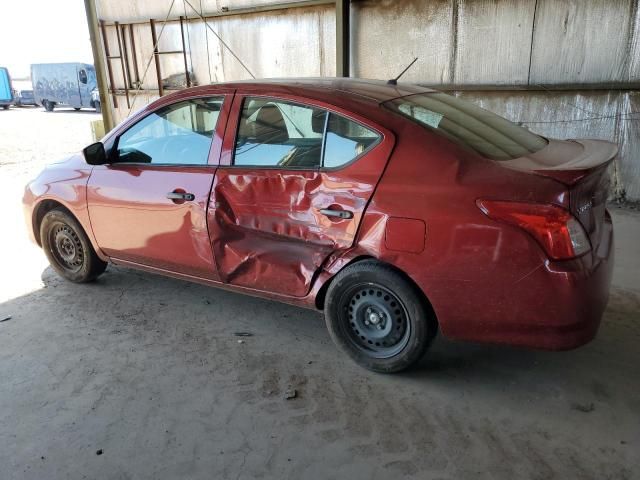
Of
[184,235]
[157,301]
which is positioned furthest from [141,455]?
[157,301]

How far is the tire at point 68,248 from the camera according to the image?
4.10 metres

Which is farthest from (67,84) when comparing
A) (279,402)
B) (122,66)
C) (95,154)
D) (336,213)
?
(279,402)

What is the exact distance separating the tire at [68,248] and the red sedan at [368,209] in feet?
1.05

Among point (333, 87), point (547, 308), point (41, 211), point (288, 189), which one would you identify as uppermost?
point (333, 87)

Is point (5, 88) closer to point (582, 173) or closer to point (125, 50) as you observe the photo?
point (125, 50)

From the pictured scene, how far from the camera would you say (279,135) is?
3.08m

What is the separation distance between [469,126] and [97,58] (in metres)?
10.3

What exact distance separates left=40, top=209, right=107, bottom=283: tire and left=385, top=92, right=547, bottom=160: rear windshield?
9.11 feet

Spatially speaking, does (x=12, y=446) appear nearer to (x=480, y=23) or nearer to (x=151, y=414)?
(x=151, y=414)

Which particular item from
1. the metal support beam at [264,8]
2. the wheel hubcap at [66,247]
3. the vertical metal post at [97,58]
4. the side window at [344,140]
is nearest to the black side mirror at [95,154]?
the wheel hubcap at [66,247]

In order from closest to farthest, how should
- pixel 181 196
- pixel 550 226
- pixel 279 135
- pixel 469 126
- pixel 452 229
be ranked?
pixel 550 226, pixel 452 229, pixel 469 126, pixel 279 135, pixel 181 196

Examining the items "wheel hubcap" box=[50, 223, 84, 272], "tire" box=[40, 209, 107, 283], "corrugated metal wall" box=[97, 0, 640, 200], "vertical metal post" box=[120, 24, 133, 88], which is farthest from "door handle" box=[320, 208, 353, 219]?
"vertical metal post" box=[120, 24, 133, 88]

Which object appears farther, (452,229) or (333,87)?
(333,87)

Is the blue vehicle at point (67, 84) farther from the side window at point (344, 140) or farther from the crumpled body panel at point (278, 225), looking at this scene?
the side window at point (344, 140)
